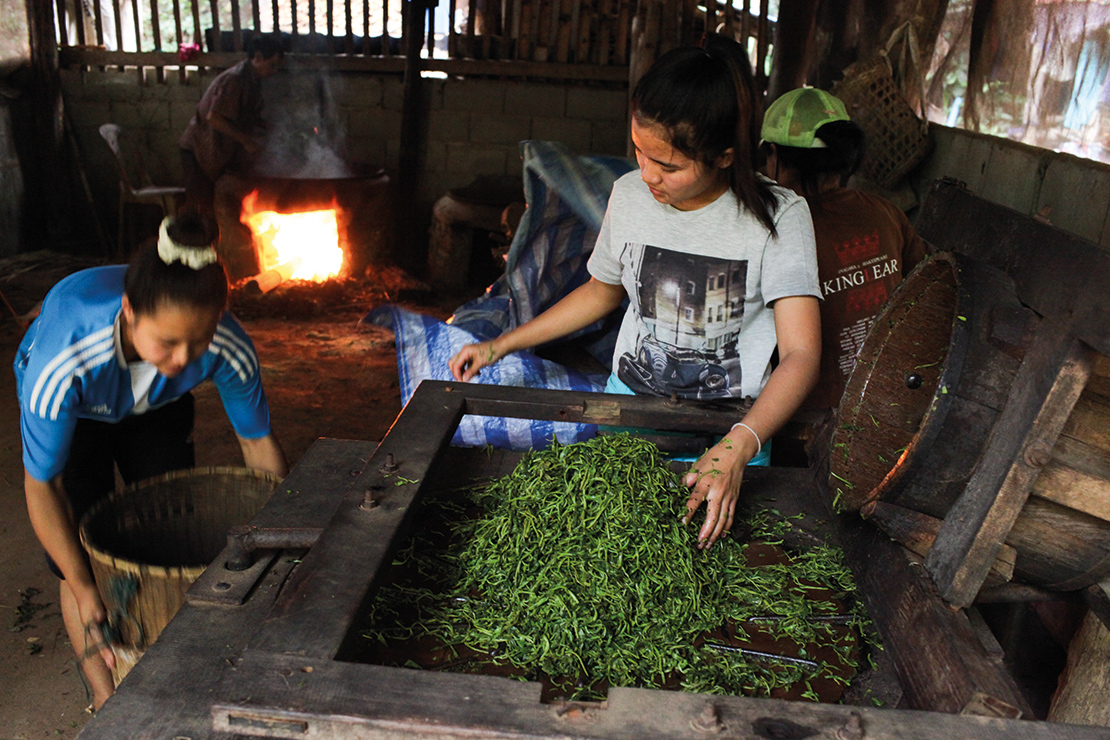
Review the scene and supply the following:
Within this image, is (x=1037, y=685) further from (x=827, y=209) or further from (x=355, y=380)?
(x=355, y=380)

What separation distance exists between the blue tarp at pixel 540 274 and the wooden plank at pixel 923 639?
2.37m

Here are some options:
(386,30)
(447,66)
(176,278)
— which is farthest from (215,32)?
(176,278)

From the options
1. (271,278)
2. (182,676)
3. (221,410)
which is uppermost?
(182,676)

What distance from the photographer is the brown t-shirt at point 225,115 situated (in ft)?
24.2

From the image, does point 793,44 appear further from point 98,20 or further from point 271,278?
point 98,20

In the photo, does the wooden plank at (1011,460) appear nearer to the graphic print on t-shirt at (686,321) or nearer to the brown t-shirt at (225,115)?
the graphic print on t-shirt at (686,321)

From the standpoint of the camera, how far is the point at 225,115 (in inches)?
293

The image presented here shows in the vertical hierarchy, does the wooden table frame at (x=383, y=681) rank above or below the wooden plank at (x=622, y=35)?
below

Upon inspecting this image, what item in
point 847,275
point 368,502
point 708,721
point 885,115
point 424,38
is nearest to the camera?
point 708,721

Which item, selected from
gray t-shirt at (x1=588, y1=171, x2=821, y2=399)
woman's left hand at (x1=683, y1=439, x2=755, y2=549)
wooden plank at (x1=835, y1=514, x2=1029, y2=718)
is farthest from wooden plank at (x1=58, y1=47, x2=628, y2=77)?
wooden plank at (x1=835, y1=514, x2=1029, y2=718)

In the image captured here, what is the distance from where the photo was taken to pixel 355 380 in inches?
241

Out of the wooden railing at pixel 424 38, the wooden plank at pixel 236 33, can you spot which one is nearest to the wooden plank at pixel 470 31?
the wooden railing at pixel 424 38

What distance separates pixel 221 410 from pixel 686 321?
4079mm

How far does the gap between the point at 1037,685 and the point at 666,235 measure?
2.05m
